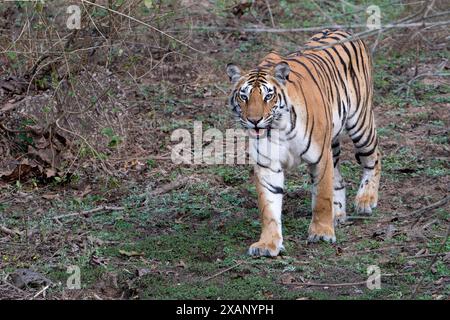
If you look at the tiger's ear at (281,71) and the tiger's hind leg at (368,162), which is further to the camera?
the tiger's hind leg at (368,162)

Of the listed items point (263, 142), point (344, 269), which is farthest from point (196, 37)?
point (344, 269)

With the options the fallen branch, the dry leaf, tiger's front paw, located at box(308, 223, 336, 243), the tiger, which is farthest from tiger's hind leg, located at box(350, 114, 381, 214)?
the dry leaf

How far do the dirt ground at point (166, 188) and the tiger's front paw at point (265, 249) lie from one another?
64 mm

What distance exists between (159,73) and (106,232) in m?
3.30

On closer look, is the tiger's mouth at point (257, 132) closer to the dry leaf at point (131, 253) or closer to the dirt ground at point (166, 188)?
the dirt ground at point (166, 188)

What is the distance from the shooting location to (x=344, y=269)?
18.9ft

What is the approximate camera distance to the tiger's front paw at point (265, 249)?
5.95 metres

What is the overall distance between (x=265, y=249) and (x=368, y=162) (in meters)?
1.52

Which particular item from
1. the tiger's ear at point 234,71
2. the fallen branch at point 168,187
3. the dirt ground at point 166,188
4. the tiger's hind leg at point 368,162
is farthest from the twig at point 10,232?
the tiger's hind leg at point 368,162

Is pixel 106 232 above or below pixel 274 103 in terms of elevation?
below

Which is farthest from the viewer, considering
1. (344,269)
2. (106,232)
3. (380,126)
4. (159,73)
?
(159,73)

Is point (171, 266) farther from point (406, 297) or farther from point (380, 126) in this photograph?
point (380, 126)

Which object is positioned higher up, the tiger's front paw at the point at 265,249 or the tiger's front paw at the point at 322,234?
the tiger's front paw at the point at 322,234

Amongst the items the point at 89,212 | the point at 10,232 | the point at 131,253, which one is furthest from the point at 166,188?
the point at 10,232
